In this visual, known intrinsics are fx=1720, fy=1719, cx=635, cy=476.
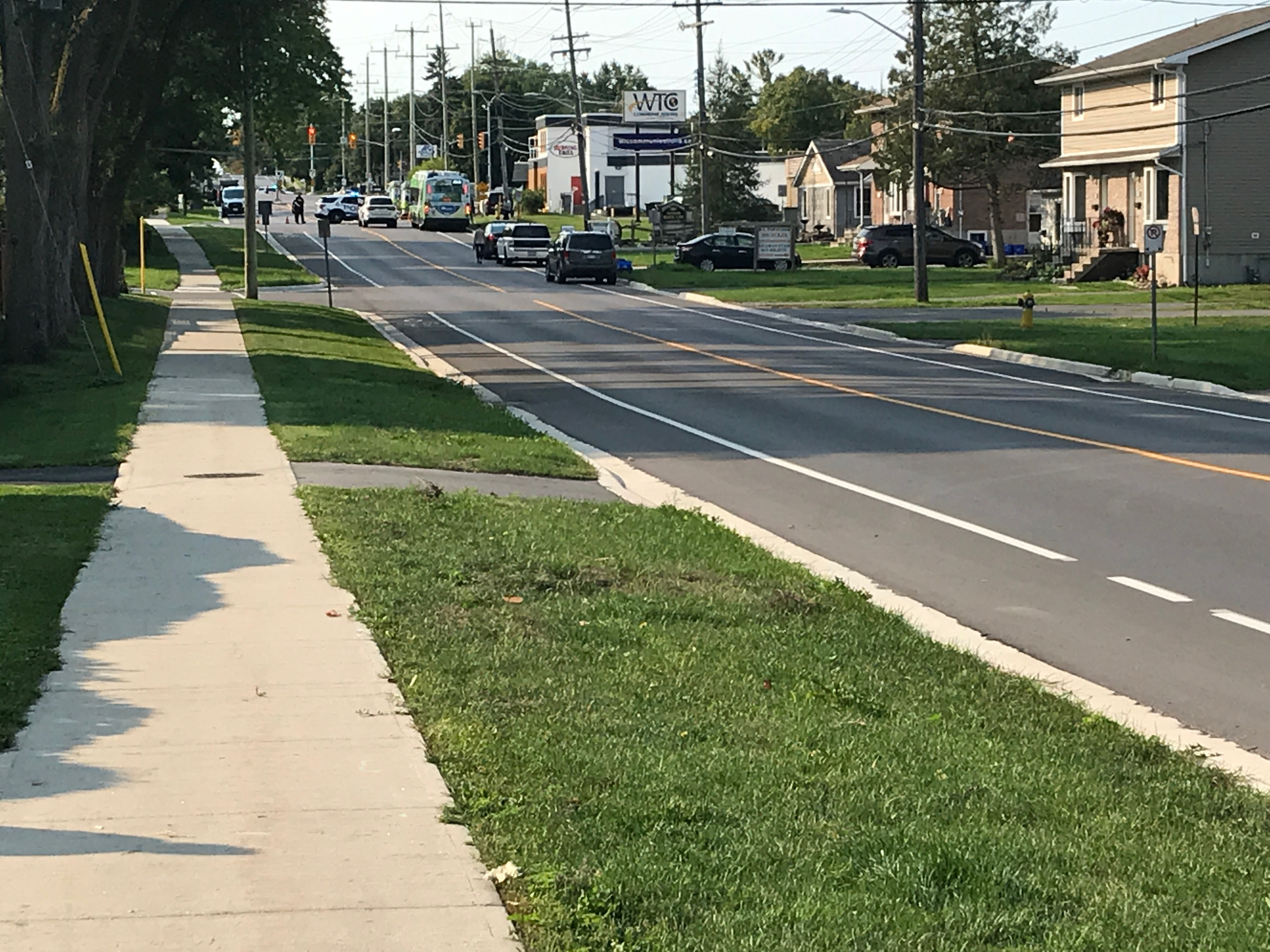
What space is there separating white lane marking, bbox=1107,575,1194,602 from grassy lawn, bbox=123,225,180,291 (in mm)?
39923

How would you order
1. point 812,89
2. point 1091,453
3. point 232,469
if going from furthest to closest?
point 812,89, point 1091,453, point 232,469

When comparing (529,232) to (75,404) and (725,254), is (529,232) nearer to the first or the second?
(725,254)

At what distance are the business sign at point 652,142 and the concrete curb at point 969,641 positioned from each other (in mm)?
67869

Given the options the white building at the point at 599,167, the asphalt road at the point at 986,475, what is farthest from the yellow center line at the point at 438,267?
the white building at the point at 599,167

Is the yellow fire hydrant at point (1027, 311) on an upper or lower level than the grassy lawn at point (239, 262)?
lower

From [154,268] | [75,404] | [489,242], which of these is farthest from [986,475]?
[489,242]

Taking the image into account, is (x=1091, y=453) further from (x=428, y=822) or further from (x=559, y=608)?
(x=428, y=822)

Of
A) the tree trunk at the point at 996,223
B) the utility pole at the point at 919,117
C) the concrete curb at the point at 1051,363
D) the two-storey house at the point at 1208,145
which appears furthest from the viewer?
the tree trunk at the point at 996,223

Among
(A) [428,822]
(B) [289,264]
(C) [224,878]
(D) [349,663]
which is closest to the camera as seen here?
(C) [224,878]

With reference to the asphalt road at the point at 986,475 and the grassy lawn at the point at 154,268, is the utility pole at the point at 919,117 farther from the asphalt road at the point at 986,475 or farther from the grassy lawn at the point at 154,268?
the grassy lawn at the point at 154,268

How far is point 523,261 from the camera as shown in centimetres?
7200

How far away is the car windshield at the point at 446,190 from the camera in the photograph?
99.9 metres

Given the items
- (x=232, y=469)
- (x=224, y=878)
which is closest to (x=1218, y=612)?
(x=224, y=878)

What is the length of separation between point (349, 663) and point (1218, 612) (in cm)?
547
